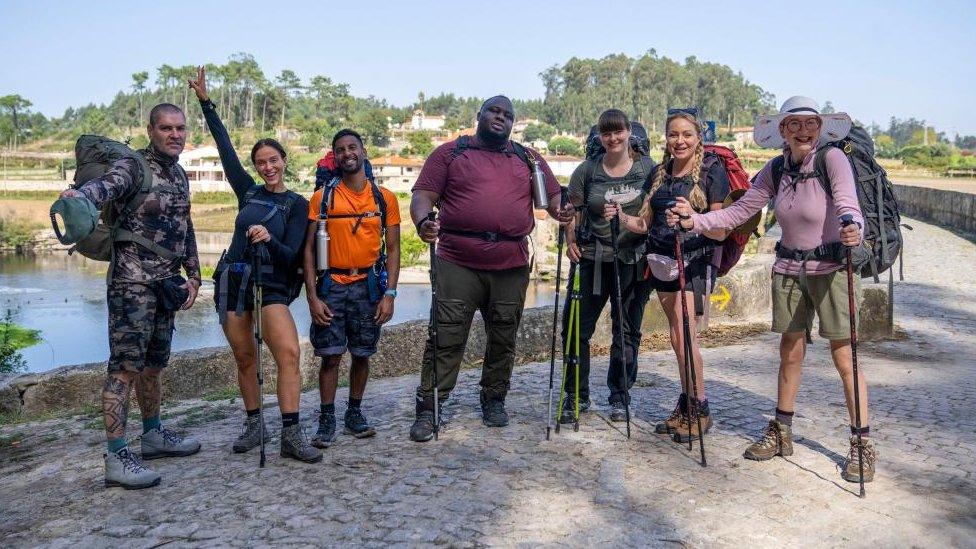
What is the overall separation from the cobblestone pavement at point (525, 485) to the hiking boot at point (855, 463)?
0.07 meters

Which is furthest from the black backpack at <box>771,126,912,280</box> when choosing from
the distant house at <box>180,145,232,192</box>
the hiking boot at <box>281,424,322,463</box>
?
the distant house at <box>180,145,232,192</box>

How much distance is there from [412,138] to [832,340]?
130m

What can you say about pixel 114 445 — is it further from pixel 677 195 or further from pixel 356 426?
pixel 677 195

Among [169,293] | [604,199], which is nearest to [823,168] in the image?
[604,199]

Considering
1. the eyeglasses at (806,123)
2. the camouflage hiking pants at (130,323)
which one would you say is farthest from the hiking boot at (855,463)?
the camouflage hiking pants at (130,323)

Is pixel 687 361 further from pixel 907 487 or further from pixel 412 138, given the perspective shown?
pixel 412 138

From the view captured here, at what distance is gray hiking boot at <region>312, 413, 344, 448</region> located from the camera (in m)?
4.96

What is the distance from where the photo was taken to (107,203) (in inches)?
176

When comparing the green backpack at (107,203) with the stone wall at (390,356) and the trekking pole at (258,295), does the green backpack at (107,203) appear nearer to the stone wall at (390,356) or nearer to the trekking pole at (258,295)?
the trekking pole at (258,295)

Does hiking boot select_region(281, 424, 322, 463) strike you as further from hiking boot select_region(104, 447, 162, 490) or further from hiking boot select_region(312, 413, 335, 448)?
hiking boot select_region(104, 447, 162, 490)

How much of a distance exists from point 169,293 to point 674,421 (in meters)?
3.10

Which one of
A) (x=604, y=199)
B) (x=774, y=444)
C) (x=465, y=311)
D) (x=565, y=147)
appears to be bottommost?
(x=774, y=444)

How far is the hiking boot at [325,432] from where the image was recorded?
16.3 feet

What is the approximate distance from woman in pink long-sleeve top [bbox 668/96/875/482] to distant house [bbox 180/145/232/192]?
96.9 m
